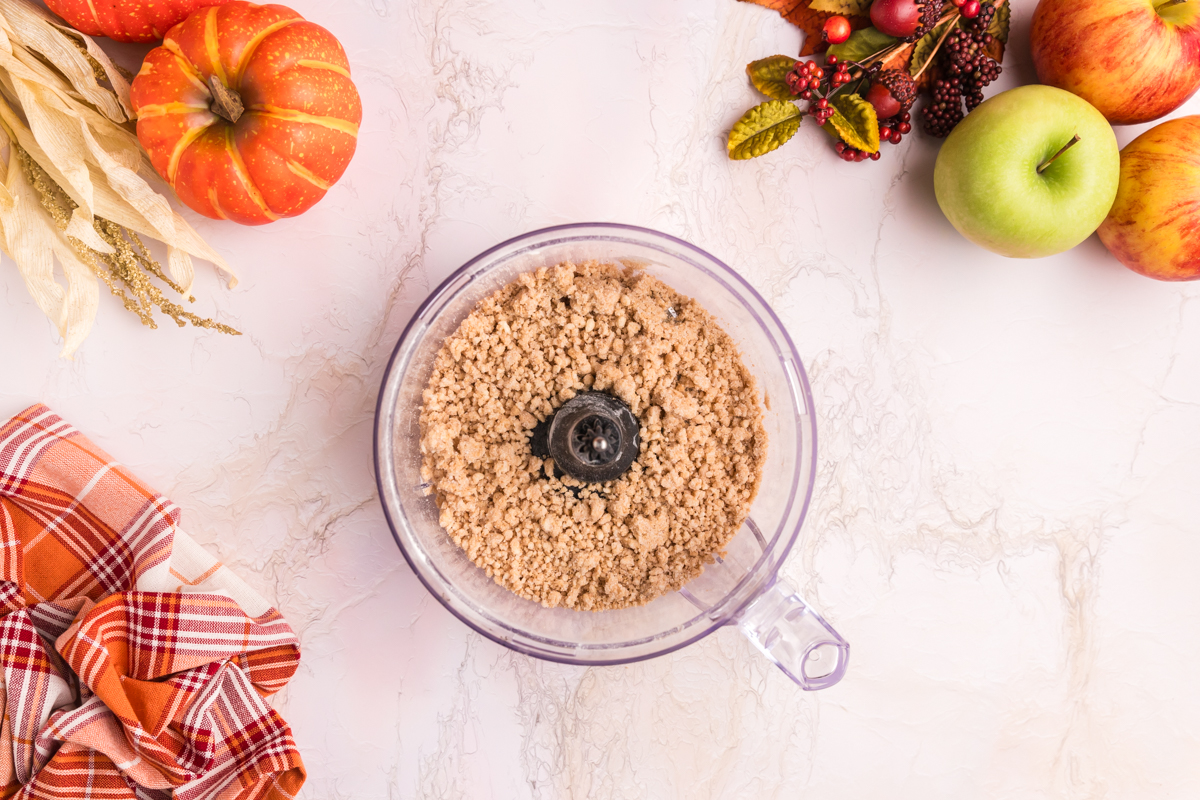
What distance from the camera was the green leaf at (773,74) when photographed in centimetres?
108

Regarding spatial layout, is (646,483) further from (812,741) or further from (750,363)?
(812,741)

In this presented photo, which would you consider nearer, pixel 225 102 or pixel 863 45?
pixel 225 102

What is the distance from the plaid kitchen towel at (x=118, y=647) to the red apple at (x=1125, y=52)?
138cm

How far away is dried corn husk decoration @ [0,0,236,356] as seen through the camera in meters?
0.97

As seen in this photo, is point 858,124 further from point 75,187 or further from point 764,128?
point 75,187

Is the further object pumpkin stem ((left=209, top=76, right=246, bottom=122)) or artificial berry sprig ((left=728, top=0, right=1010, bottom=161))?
artificial berry sprig ((left=728, top=0, right=1010, bottom=161))

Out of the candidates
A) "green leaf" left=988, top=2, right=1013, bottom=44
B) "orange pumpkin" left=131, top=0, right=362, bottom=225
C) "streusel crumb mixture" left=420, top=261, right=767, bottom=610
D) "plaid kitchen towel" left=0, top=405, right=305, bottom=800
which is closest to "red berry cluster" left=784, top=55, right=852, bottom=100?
"green leaf" left=988, top=2, right=1013, bottom=44

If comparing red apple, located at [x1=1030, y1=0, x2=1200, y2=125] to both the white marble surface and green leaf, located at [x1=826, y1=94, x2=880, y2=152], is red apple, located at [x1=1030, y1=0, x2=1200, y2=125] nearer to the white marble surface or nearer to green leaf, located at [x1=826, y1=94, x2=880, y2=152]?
the white marble surface

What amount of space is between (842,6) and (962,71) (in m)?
0.20

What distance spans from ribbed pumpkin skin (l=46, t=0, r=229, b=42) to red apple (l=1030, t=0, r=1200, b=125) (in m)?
1.16

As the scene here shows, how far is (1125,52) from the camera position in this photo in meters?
1.00

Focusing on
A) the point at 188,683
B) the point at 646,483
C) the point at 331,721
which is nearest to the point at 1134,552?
the point at 646,483

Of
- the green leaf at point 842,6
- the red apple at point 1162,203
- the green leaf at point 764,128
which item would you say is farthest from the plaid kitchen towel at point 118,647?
the red apple at point 1162,203

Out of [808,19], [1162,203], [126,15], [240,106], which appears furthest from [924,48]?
[126,15]
